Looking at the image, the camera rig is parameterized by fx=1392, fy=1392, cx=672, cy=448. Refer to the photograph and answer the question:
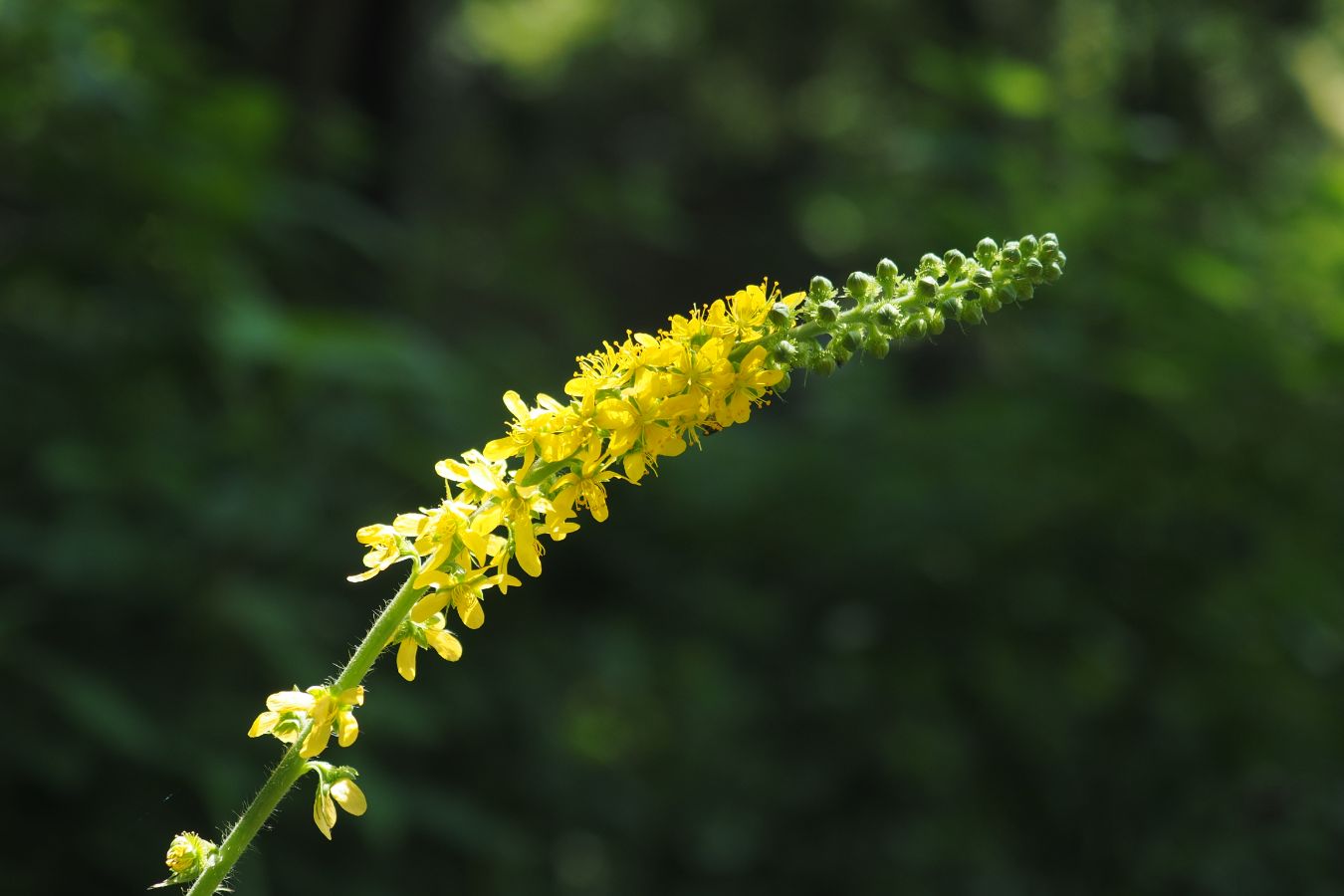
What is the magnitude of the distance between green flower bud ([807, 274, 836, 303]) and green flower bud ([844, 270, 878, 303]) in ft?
0.08

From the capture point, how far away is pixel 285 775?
1671 mm

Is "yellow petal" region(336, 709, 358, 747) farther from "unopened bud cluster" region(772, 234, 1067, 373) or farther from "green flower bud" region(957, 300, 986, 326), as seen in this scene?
"green flower bud" region(957, 300, 986, 326)

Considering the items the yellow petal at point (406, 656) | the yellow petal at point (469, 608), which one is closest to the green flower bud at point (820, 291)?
the yellow petal at point (469, 608)

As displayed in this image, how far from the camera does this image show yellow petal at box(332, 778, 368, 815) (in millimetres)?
1765

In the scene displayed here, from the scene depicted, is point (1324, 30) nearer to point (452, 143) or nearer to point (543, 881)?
point (543, 881)

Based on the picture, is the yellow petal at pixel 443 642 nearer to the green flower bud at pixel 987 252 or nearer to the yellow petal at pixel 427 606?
the yellow petal at pixel 427 606

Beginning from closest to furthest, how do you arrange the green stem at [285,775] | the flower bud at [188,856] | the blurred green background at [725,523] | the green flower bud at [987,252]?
the green stem at [285,775], the flower bud at [188,856], the green flower bud at [987,252], the blurred green background at [725,523]

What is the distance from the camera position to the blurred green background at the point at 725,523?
5.13 meters

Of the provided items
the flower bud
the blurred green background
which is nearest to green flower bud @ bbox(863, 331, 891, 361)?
the flower bud

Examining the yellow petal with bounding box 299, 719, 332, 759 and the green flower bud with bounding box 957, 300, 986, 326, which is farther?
the green flower bud with bounding box 957, 300, 986, 326

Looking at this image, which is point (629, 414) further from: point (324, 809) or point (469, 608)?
point (324, 809)

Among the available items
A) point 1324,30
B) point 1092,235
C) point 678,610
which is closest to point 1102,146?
point 1092,235

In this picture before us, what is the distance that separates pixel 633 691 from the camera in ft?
22.9

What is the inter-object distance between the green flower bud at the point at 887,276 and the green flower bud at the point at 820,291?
71mm
